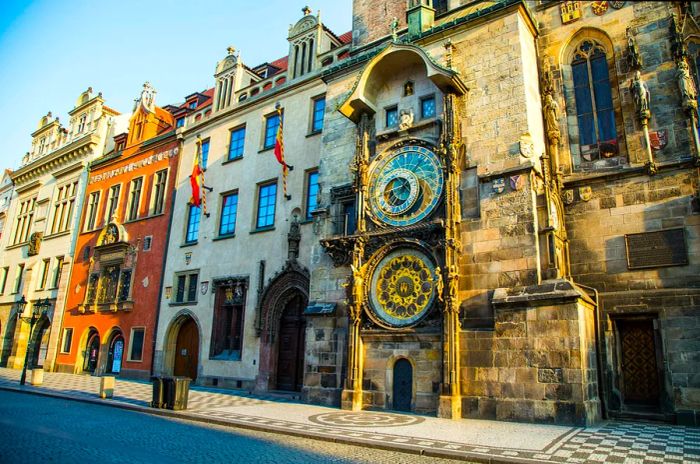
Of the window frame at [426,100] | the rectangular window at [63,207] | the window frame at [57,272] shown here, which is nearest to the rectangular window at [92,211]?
the rectangular window at [63,207]

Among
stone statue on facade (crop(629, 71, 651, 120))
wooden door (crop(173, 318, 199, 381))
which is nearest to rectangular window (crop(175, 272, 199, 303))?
wooden door (crop(173, 318, 199, 381))

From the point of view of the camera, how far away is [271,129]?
2405 cm

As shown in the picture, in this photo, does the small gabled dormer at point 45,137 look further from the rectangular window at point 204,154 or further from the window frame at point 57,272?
the rectangular window at point 204,154

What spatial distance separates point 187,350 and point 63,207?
58.4 feet

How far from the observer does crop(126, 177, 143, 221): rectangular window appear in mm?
29469

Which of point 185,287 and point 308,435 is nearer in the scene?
point 308,435

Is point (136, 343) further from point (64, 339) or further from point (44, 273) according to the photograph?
point (44, 273)

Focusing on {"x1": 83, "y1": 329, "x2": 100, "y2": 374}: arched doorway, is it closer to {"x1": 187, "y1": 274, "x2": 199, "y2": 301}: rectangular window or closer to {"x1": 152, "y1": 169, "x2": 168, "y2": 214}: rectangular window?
{"x1": 152, "y1": 169, "x2": 168, "y2": 214}: rectangular window

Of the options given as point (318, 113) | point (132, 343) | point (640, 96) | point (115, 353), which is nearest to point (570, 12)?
point (640, 96)

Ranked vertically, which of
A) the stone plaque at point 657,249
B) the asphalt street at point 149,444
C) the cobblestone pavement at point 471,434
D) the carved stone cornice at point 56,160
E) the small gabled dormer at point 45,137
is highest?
the small gabled dormer at point 45,137

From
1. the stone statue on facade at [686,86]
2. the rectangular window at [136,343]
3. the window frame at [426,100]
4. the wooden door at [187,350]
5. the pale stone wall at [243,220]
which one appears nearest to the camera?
the stone statue on facade at [686,86]

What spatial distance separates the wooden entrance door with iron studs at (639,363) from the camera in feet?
43.1

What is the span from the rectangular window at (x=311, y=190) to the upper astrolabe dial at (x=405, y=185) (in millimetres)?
4785

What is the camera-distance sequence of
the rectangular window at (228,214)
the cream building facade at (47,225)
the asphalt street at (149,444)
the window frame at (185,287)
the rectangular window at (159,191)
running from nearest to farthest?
the asphalt street at (149,444), the rectangular window at (228,214), the window frame at (185,287), the rectangular window at (159,191), the cream building facade at (47,225)
